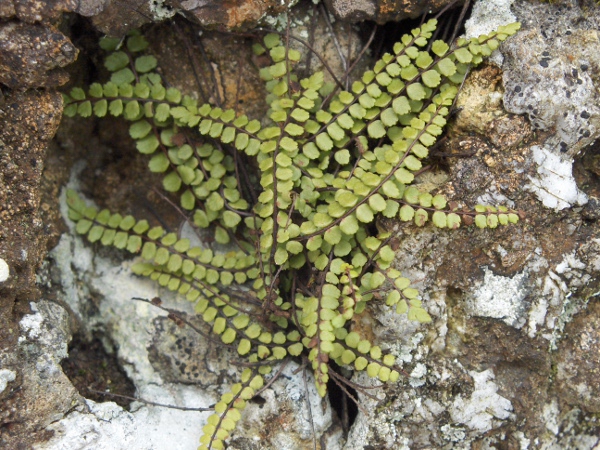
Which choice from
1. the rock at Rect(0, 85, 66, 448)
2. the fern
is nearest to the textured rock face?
the rock at Rect(0, 85, 66, 448)

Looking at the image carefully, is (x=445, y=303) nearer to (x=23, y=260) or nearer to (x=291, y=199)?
(x=291, y=199)

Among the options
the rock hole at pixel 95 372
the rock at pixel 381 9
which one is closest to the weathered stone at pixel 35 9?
the rock at pixel 381 9

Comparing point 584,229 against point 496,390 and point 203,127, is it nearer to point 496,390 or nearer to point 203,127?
point 496,390

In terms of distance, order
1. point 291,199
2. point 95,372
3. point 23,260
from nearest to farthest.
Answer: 1. point 23,260
2. point 291,199
3. point 95,372

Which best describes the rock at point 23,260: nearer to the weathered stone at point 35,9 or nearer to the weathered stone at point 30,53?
Answer: the weathered stone at point 30,53

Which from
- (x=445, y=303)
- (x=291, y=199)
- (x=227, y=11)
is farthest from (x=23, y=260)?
(x=445, y=303)

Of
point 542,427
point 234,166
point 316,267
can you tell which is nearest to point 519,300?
point 542,427
